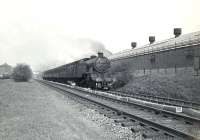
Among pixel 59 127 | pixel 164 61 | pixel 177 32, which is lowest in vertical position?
pixel 59 127

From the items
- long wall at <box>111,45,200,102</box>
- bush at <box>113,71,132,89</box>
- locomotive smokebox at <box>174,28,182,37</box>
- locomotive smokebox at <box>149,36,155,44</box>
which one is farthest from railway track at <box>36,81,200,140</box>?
locomotive smokebox at <box>149,36,155,44</box>

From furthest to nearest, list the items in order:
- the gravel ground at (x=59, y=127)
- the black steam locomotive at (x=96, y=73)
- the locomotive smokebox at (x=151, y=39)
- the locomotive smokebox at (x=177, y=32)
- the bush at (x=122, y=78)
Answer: the locomotive smokebox at (x=151, y=39), the locomotive smokebox at (x=177, y=32), the bush at (x=122, y=78), the black steam locomotive at (x=96, y=73), the gravel ground at (x=59, y=127)

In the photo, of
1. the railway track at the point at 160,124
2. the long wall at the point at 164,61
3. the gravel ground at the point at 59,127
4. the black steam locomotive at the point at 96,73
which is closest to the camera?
the railway track at the point at 160,124

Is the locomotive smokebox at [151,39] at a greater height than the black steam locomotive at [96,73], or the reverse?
the locomotive smokebox at [151,39]

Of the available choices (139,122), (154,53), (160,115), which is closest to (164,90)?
(154,53)

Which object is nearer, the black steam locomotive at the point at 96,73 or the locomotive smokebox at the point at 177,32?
the black steam locomotive at the point at 96,73

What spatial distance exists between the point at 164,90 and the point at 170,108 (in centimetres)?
1426

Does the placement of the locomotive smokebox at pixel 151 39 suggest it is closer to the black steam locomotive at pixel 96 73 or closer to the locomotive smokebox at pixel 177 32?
the locomotive smokebox at pixel 177 32

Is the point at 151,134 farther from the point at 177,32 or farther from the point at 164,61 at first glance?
the point at 177,32

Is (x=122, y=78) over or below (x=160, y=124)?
over

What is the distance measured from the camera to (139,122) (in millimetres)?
10039

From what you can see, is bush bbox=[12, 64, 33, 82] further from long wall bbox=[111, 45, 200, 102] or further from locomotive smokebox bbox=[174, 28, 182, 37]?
locomotive smokebox bbox=[174, 28, 182, 37]

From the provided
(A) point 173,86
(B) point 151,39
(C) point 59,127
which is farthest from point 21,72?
(C) point 59,127

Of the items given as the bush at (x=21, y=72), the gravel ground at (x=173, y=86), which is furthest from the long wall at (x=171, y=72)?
the bush at (x=21, y=72)
